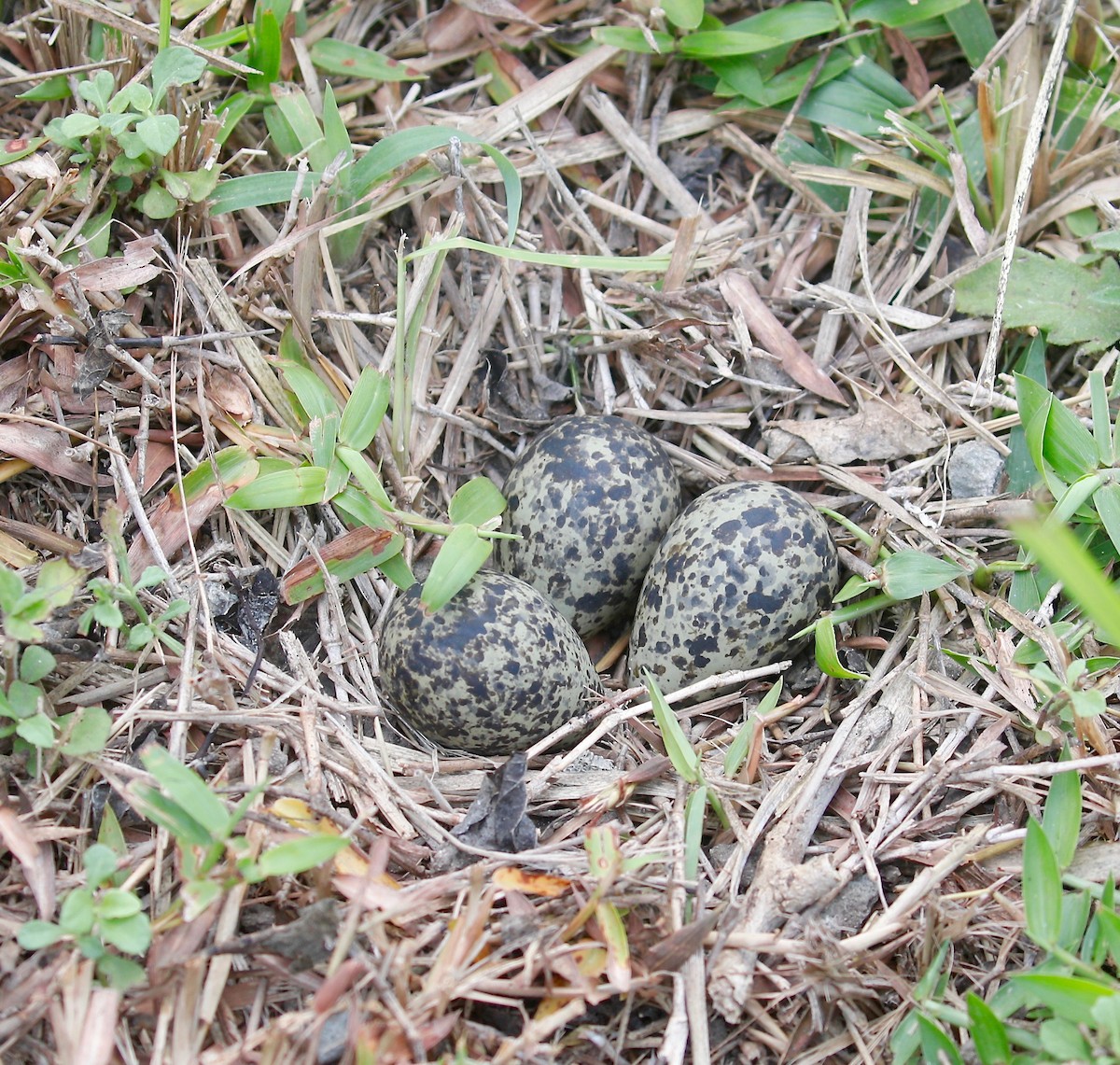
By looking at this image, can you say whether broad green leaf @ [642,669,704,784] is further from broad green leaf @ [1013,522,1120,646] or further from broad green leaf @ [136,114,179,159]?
broad green leaf @ [136,114,179,159]

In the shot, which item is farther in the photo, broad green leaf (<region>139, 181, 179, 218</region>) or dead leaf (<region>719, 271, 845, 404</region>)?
dead leaf (<region>719, 271, 845, 404</region>)

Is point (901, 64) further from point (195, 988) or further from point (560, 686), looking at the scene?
point (195, 988)

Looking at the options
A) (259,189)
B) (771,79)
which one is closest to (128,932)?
(259,189)

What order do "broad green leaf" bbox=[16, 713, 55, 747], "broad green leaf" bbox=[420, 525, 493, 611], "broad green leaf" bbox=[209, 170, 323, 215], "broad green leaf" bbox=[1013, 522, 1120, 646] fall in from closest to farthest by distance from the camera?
"broad green leaf" bbox=[1013, 522, 1120, 646] < "broad green leaf" bbox=[16, 713, 55, 747] < "broad green leaf" bbox=[420, 525, 493, 611] < "broad green leaf" bbox=[209, 170, 323, 215]

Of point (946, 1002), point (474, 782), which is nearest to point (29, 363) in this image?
point (474, 782)

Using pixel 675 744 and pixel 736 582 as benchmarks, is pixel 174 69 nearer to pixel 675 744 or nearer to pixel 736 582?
pixel 736 582

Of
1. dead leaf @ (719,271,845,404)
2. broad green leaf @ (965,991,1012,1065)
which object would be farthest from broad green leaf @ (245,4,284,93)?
broad green leaf @ (965,991,1012,1065)

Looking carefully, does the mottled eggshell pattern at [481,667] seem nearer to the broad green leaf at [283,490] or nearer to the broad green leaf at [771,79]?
the broad green leaf at [283,490]

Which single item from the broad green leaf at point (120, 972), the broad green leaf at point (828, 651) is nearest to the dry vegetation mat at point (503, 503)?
the broad green leaf at point (120, 972)
